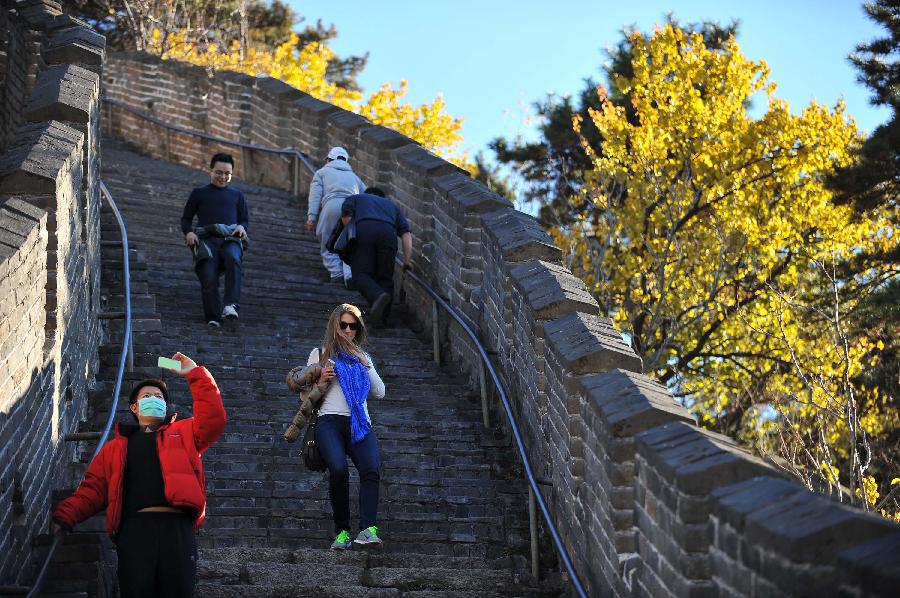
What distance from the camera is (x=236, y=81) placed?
22172 millimetres

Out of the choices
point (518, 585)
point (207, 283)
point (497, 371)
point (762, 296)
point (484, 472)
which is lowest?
point (518, 585)

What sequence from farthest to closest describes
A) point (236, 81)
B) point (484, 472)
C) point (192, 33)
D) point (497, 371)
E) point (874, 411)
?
point (192, 33) → point (874, 411) → point (236, 81) → point (497, 371) → point (484, 472)

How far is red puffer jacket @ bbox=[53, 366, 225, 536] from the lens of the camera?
26.8 feet

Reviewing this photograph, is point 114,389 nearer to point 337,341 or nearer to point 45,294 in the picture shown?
point 45,294

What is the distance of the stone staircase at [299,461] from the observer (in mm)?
9602

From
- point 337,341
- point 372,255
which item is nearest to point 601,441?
point 337,341

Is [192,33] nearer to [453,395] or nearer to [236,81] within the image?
[236,81]

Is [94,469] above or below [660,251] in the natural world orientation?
below

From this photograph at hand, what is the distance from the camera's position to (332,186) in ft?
51.3

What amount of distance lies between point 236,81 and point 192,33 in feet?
56.3

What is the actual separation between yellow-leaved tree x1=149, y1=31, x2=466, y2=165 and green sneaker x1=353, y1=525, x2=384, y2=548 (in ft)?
93.7

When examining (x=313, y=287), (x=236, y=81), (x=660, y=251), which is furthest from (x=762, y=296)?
(x=313, y=287)

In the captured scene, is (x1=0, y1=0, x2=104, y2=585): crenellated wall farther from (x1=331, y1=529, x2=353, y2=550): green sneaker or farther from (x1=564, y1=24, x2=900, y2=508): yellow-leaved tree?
(x1=564, y1=24, x2=900, y2=508): yellow-leaved tree

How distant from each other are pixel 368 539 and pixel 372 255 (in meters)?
4.81
